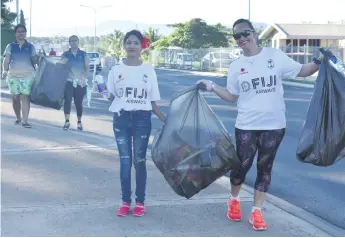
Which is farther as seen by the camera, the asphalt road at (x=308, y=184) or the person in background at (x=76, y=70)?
the person in background at (x=76, y=70)

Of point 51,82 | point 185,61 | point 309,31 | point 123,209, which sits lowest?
point 123,209

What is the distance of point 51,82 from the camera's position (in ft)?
32.2

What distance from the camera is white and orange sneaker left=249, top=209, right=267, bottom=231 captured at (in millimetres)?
4960

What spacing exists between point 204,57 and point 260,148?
4390cm

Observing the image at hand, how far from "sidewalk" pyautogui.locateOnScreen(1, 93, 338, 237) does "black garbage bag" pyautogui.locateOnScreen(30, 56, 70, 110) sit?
1.18 metres

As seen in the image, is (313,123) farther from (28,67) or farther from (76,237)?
(28,67)

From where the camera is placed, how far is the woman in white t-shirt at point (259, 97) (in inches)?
195

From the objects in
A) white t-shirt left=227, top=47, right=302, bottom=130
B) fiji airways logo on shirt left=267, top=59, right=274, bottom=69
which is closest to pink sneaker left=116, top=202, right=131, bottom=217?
white t-shirt left=227, top=47, right=302, bottom=130

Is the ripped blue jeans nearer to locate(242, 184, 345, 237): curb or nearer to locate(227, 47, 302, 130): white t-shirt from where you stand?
locate(227, 47, 302, 130): white t-shirt

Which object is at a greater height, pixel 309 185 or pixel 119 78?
pixel 119 78

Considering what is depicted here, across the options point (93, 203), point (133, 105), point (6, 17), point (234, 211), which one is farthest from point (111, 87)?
point (6, 17)

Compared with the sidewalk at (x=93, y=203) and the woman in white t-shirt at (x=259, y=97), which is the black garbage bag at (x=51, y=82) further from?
the woman in white t-shirt at (x=259, y=97)

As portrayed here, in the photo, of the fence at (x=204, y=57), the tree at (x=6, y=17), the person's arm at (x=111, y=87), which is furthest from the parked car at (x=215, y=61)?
the person's arm at (x=111, y=87)

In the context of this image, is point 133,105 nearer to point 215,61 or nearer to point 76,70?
point 76,70
